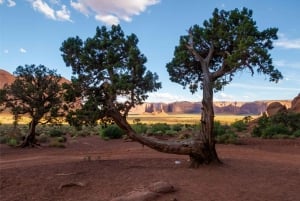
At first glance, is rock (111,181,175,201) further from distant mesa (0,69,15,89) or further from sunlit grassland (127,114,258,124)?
distant mesa (0,69,15,89)

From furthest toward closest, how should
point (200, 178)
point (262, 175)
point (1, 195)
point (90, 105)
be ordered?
point (90, 105)
point (262, 175)
point (200, 178)
point (1, 195)

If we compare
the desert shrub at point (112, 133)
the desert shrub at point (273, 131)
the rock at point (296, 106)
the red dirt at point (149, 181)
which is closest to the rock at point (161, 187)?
the red dirt at point (149, 181)

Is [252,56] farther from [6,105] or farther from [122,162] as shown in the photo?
[6,105]

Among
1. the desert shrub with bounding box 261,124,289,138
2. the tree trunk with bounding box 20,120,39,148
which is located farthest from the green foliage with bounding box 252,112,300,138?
the tree trunk with bounding box 20,120,39,148

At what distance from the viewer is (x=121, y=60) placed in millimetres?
13695

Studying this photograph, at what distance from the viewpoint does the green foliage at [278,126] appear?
1196 inches

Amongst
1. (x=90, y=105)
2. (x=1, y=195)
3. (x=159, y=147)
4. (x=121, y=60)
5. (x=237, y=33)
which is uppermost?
(x=237, y=33)

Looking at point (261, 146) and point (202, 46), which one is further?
point (261, 146)

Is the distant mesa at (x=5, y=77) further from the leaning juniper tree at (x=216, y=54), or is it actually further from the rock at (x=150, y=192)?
the rock at (x=150, y=192)

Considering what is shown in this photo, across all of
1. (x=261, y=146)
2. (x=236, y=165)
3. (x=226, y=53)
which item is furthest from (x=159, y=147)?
(x=261, y=146)

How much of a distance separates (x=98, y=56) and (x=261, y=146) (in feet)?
47.2

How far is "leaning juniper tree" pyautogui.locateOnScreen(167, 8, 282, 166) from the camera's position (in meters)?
13.2

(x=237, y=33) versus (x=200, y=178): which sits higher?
(x=237, y=33)

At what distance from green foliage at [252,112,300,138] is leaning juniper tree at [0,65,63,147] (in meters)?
16.6
